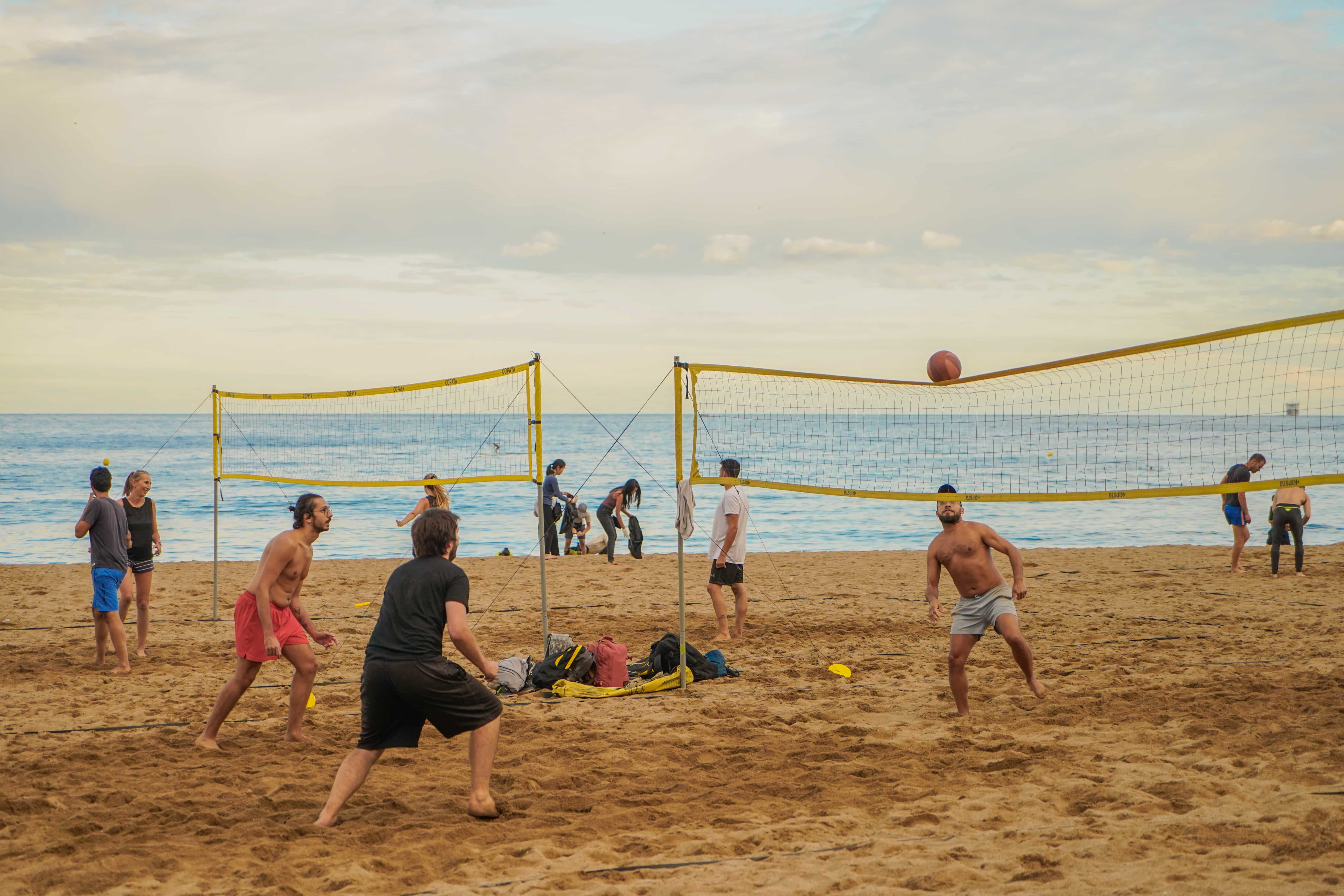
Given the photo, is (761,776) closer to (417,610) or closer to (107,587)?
(417,610)

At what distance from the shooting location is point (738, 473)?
317 inches

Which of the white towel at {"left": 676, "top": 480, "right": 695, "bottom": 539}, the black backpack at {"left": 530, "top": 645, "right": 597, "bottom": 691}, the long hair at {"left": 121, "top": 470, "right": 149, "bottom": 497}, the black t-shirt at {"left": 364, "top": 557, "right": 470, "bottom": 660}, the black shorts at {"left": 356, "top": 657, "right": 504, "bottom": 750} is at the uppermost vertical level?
the long hair at {"left": 121, "top": 470, "right": 149, "bottom": 497}

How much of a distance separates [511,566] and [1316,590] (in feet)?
32.8

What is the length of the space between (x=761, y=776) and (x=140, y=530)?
19.1 ft

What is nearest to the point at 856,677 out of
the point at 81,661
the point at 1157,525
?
the point at 81,661

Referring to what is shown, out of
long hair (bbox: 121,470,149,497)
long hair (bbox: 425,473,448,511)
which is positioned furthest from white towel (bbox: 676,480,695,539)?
long hair (bbox: 121,470,149,497)

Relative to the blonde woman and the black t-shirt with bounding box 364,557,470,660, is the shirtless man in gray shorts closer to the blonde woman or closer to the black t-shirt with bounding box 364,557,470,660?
the black t-shirt with bounding box 364,557,470,660

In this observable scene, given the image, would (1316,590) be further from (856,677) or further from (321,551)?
(321,551)

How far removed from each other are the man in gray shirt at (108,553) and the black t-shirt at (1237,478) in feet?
35.3

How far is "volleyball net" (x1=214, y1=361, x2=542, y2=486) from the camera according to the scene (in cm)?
815

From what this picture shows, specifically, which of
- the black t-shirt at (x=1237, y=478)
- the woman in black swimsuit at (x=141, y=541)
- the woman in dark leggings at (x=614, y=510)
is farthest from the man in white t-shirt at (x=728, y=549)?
the black t-shirt at (x=1237, y=478)

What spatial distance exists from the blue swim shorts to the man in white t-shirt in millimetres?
4652

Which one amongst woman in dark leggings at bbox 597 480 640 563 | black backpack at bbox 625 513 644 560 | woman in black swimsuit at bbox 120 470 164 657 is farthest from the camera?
black backpack at bbox 625 513 644 560

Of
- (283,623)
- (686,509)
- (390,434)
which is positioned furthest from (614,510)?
(390,434)
